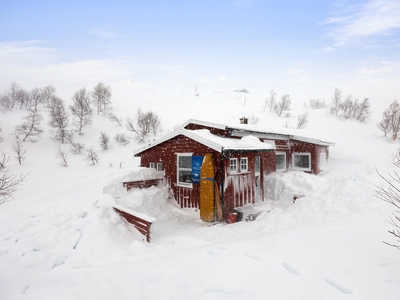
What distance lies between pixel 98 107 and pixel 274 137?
31.2 metres

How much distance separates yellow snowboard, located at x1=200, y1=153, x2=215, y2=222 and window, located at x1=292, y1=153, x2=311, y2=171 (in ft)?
34.9

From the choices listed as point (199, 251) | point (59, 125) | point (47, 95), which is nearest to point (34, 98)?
point (47, 95)

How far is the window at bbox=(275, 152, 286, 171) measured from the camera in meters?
16.6

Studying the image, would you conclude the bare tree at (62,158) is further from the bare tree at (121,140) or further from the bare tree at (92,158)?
the bare tree at (121,140)

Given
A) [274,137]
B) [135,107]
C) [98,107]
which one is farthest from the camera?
[135,107]

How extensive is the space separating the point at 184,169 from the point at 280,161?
8959mm

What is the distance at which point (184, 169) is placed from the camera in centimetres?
1084

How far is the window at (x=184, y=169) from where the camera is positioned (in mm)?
10816

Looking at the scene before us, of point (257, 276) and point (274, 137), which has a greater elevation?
point (274, 137)

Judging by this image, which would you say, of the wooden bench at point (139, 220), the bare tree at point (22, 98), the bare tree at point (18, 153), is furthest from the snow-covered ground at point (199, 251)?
the bare tree at point (22, 98)

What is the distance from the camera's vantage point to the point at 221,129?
474 inches

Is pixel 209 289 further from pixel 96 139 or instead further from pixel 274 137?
pixel 96 139

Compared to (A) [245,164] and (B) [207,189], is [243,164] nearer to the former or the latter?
(A) [245,164]

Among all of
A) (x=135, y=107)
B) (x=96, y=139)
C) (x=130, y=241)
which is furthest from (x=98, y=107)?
Answer: (x=130, y=241)
